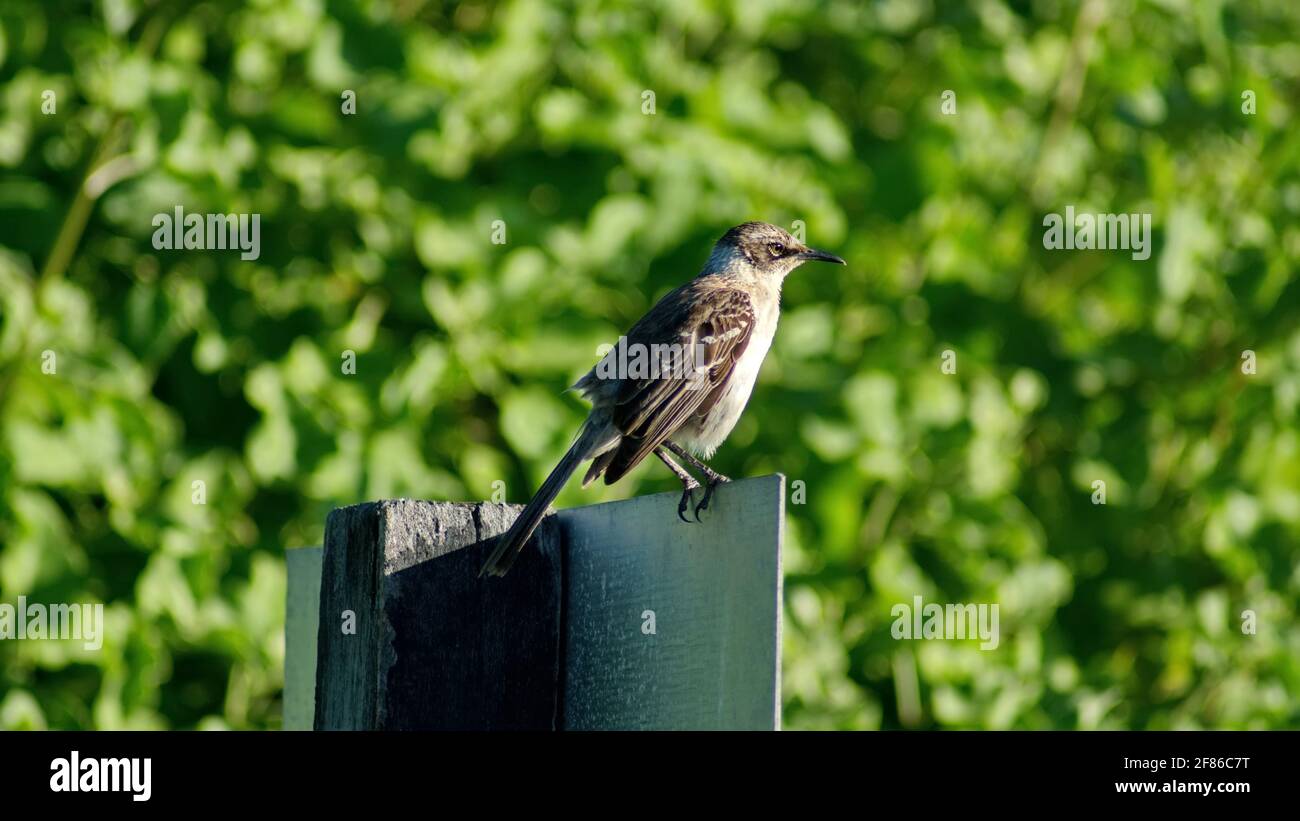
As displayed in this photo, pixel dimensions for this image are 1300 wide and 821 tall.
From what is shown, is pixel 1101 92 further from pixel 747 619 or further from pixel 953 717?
pixel 747 619

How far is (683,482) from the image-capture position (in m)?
3.97

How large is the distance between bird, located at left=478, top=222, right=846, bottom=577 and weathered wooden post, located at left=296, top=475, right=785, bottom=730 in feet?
2.72

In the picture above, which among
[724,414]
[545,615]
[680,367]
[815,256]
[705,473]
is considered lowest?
[545,615]

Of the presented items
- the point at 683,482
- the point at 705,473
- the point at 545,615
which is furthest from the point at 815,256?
the point at 545,615

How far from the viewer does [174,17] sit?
4.82 metres

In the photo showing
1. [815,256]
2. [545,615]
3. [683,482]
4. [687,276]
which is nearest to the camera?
[545,615]

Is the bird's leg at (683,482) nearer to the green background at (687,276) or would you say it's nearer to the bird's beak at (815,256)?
the green background at (687,276)

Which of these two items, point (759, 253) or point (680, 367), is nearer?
point (680, 367)

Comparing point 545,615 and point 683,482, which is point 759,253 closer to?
point 683,482

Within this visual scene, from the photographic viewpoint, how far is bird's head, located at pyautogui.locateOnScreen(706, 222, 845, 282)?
5008 mm

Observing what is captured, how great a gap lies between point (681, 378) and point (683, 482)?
38 cm

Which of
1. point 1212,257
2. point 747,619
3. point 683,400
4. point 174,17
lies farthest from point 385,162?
point 1212,257

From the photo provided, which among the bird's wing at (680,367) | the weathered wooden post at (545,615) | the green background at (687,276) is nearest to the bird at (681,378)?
the bird's wing at (680,367)

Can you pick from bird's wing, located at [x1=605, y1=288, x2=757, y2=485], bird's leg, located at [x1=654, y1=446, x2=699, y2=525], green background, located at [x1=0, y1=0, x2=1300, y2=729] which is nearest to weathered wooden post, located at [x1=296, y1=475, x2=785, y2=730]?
bird's leg, located at [x1=654, y1=446, x2=699, y2=525]
